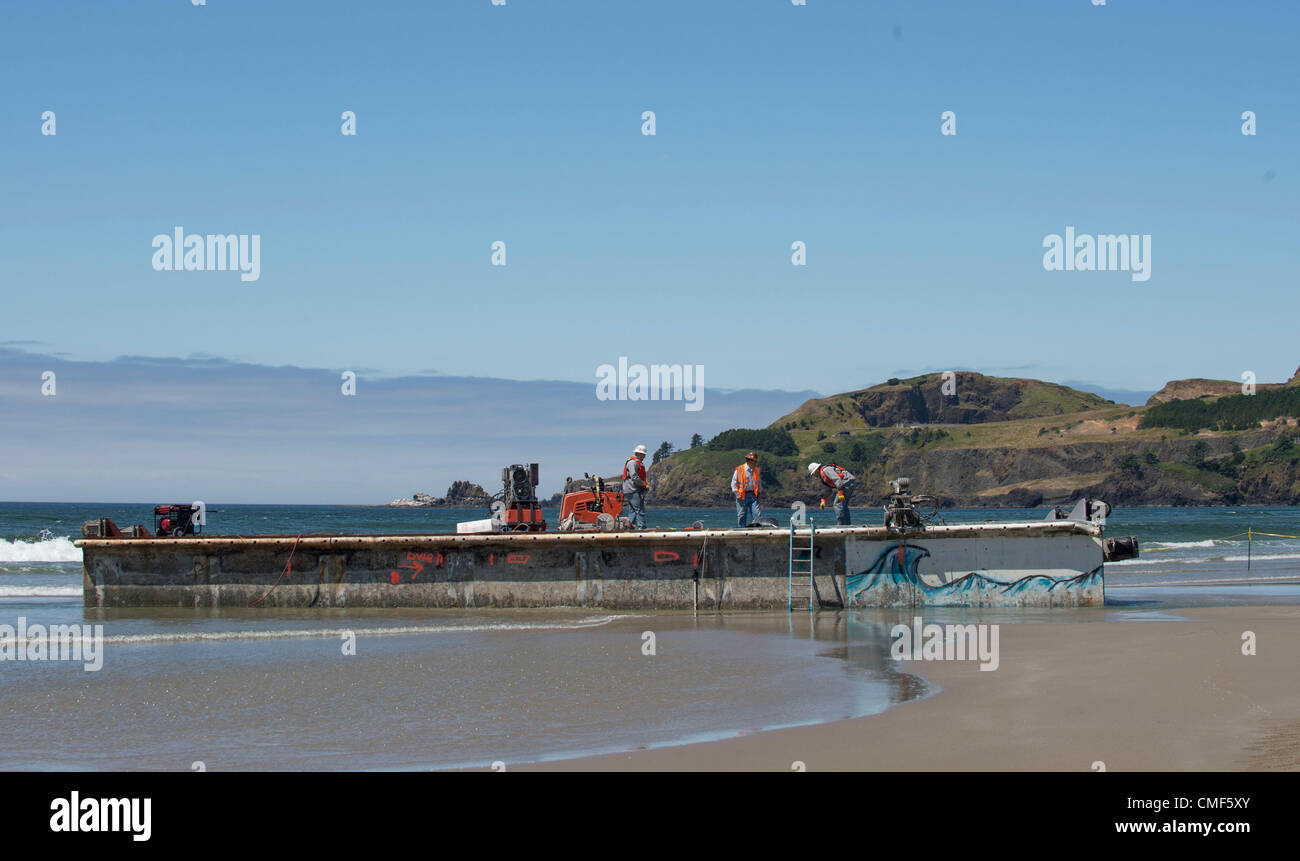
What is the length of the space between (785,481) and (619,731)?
168 meters

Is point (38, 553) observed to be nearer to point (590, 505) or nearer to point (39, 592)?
point (39, 592)

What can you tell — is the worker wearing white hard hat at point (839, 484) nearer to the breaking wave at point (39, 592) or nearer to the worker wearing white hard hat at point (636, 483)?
the worker wearing white hard hat at point (636, 483)

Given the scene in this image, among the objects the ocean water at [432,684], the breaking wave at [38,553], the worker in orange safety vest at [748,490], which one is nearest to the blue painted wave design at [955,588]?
the ocean water at [432,684]

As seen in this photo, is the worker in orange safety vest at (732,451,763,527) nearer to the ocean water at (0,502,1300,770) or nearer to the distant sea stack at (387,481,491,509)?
the ocean water at (0,502,1300,770)

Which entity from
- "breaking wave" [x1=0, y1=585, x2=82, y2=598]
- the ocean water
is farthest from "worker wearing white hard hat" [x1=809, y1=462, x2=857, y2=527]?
"breaking wave" [x1=0, y1=585, x2=82, y2=598]

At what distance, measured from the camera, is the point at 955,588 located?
71.9 ft

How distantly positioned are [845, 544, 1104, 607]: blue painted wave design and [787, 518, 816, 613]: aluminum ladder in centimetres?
81

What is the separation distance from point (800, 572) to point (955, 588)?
304 centimetres

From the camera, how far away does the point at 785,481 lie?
583 ft

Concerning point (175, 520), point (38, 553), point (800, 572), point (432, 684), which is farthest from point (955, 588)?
Answer: point (38, 553)

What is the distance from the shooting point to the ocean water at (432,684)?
10828 mm

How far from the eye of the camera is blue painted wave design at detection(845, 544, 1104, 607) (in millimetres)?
21750

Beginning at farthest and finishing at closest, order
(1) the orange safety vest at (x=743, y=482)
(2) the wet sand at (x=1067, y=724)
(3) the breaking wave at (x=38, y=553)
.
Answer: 1. (3) the breaking wave at (x=38, y=553)
2. (1) the orange safety vest at (x=743, y=482)
3. (2) the wet sand at (x=1067, y=724)

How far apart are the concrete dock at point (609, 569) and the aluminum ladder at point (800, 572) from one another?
0.16 meters
